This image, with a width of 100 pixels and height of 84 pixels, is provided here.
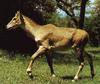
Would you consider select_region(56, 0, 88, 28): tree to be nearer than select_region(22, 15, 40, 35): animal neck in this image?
No

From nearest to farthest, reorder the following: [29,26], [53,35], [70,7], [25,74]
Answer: [53,35] < [29,26] < [25,74] < [70,7]

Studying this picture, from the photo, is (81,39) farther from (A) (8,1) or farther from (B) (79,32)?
(A) (8,1)

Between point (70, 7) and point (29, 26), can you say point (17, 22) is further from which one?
point (70, 7)

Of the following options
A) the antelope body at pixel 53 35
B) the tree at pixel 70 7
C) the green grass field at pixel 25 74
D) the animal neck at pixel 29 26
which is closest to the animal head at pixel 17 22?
the antelope body at pixel 53 35

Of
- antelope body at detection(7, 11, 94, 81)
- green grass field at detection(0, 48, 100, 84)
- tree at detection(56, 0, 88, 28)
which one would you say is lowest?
tree at detection(56, 0, 88, 28)

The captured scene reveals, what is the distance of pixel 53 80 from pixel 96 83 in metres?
1.46

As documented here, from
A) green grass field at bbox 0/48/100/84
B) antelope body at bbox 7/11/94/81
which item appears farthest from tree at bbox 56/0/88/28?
antelope body at bbox 7/11/94/81

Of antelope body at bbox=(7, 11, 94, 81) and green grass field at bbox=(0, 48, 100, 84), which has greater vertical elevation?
antelope body at bbox=(7, 11, 94, 81)

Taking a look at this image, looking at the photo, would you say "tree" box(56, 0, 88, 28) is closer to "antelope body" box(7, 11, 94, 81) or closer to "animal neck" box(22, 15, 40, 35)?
"antelope body" box(7, 11, 94, 81)

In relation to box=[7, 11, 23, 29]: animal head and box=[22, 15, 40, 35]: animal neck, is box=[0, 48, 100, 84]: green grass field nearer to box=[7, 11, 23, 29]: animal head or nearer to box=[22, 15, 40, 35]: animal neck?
box=[22, 15, 40, 35]: animal neck

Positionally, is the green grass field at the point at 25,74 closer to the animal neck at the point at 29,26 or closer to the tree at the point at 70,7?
the animal neck at the point at 29,26

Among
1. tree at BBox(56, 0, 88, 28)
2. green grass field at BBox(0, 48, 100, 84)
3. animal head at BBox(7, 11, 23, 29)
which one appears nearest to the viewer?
green grass field at BBox(0, 48, 100, 84)

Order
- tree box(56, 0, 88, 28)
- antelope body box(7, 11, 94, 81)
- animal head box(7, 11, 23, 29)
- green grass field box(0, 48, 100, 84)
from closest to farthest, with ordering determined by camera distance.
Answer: green grass field box(0, 48, 100, 84), antelope body box(7, 11, 94, 81), animal head box(7, 11, 23, 29), tree box(56, 0, 88, 28)

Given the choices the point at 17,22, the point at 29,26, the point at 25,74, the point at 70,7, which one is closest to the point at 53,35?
the point at 29,26
